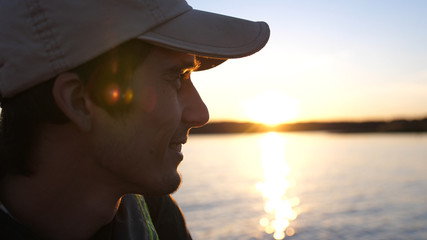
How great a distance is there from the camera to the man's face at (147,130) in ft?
4.83

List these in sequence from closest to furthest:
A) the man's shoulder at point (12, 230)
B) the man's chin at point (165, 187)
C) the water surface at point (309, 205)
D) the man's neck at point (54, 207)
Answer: the man's shoulder at point (12, 230)
the man's neck at point (54, 207)
the man's chin at point (165, 187)
the water surface at point (309, 205)

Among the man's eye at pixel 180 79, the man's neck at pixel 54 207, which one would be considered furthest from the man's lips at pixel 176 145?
the man's neck at pixel 54 207

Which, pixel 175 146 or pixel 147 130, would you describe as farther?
pixel 175 146

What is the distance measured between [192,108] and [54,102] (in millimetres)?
549

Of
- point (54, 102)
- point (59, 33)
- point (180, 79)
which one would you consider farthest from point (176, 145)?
point (59, 33)

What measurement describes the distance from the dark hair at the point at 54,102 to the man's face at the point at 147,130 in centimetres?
4

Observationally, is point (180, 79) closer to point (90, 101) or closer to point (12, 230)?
point (90, 101)

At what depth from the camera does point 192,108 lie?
5.35 feet

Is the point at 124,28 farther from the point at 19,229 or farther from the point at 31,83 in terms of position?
the point at 19,229

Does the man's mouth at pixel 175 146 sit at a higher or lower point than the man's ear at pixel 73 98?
lower

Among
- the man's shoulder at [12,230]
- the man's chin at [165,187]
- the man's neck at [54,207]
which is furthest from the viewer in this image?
the man's chin at [165,187]

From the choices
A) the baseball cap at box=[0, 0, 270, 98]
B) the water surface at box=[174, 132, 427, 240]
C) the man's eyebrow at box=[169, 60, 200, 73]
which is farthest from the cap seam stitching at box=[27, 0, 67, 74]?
the water surface at box=[174, 132, 427, 240]

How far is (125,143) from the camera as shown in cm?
147

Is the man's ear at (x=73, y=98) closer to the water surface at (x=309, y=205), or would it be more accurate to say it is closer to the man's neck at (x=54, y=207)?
the man's neck at (x=54, y=207)
